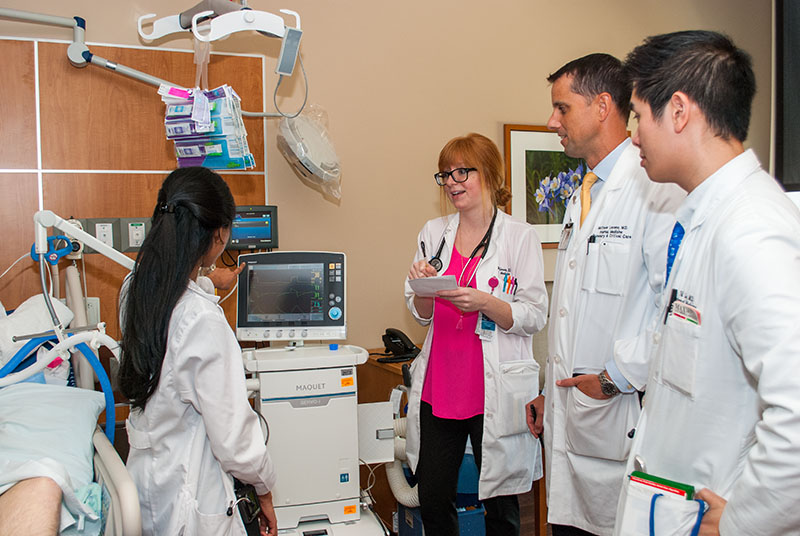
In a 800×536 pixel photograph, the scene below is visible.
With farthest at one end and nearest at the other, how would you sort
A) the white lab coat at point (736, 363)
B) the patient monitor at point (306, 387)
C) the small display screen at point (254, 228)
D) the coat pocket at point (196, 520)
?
the small display screen at point (254, 228), the patient monitor at point (306, 387), the coat pocket at point (196, 520), the white lab coat at point (736, 363)

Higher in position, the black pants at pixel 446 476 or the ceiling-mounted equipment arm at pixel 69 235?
the ceiling-mounted equipment arm at pixel 69 235

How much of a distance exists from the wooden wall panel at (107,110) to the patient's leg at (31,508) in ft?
5.35

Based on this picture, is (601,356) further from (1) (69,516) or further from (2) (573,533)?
(1) (69,516)

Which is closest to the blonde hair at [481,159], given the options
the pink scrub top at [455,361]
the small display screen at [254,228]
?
Result: the pink scrub top at [455,361]

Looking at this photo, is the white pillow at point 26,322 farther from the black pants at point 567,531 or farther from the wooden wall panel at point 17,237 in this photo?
the black pants at point 567,531

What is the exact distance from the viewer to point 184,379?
4.57 ft

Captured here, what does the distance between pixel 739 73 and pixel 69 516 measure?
60.9 inches

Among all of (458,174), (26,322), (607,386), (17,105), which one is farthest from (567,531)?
(17,105)

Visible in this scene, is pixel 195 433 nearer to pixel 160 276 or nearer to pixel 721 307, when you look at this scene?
pixel 160 276

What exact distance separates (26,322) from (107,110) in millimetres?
962

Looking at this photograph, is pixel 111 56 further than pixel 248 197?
No

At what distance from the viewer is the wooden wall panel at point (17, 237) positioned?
2.41 m

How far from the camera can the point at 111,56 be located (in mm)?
2533

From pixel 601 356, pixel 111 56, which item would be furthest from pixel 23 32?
pixel 601 356
